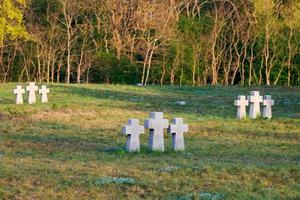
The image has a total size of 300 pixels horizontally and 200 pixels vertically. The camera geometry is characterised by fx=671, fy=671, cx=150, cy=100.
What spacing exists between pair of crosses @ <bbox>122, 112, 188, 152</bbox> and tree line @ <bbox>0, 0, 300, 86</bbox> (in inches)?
1399

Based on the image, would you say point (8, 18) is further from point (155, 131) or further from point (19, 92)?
point (155, 131)

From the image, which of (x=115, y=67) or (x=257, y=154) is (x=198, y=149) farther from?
(x=115, y=67)

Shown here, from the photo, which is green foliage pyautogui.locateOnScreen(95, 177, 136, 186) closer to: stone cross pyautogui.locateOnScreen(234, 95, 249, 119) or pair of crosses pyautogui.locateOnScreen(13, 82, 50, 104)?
stone cross pyautogui.locateOnScreen(234, 95, 249, 119)

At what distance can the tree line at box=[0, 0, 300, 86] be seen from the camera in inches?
2009

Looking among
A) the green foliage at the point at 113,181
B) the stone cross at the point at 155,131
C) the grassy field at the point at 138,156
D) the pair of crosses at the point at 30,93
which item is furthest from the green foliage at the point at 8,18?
the green foliage at the point at 113,181

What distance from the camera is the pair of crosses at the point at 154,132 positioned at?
46.6 feet

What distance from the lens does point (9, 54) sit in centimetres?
5516

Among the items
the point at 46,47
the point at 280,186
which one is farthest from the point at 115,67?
the point at 280,186

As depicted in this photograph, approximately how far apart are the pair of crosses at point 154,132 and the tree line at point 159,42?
35.5 metres

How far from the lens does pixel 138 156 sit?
44.8 ft

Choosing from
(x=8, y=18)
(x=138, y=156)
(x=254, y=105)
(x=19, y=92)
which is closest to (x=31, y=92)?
(x=19, y=92)

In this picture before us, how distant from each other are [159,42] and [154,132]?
37746 mm

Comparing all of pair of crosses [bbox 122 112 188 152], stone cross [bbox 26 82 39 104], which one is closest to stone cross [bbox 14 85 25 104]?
stone cross [bbox 26 82 39 104]

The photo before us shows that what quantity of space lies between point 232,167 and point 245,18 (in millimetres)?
41336
